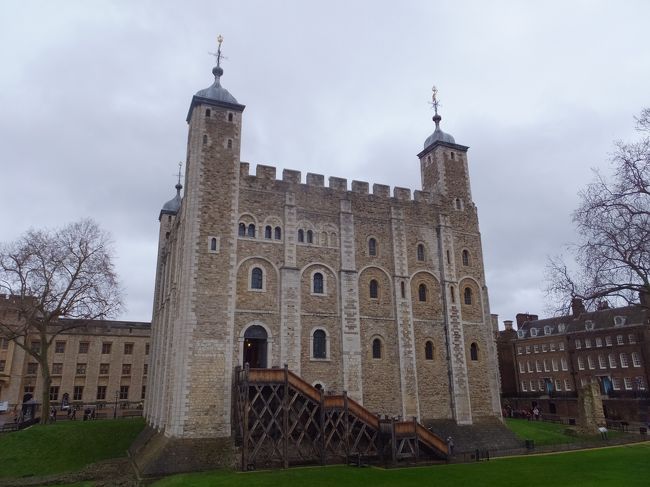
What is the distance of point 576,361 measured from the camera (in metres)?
53.2

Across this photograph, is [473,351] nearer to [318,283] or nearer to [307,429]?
[318,283]

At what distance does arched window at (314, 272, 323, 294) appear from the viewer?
2792cm

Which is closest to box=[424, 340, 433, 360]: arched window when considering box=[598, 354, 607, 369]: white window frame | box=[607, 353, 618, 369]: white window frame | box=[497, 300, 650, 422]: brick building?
box=[497, 300, 650, 422]: brick building

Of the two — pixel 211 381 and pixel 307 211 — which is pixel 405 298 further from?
pixel 211 381

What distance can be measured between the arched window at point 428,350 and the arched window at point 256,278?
1107 cm

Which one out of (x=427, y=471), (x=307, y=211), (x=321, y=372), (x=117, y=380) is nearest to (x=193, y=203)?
(x=307, y=211)

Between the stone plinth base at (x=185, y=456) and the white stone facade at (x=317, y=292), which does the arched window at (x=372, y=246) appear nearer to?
the white stone facade at (x=317, y=292)

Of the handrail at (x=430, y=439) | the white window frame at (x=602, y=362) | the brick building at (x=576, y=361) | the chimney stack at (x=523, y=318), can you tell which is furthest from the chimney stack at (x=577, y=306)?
the chimney stack at (x=523, y=318)

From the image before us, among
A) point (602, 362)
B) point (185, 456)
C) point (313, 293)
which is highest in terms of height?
point (313, 293)

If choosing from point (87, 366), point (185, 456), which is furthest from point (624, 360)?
point (87, 366)

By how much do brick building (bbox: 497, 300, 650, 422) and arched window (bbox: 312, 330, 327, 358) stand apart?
23.3 metres

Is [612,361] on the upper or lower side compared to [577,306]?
lower

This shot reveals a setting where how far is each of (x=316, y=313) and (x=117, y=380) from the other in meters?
31.8

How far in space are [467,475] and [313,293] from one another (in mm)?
12530
